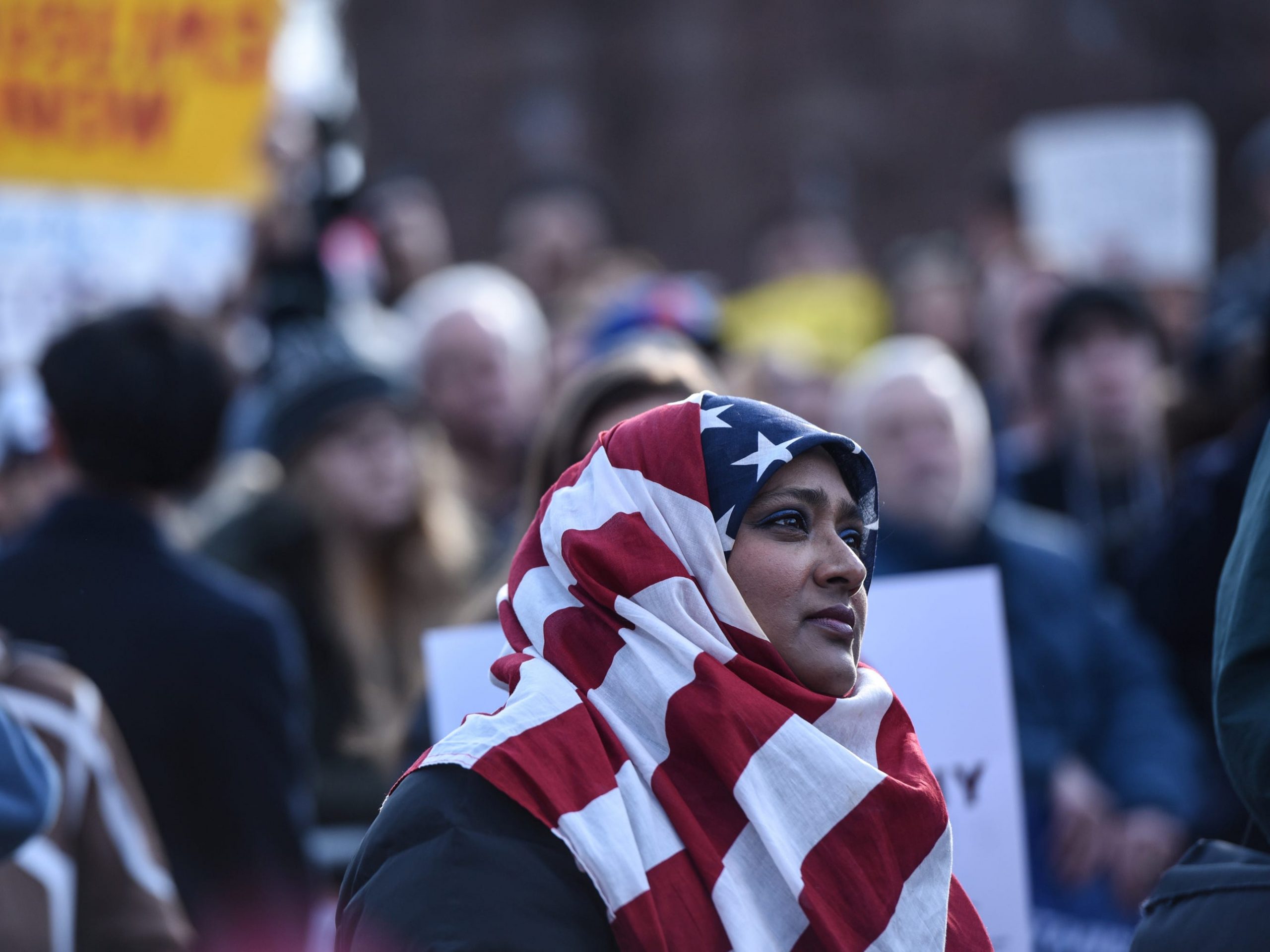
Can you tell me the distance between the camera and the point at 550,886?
7.14 feet

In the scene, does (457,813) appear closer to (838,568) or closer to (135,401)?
(838,568)

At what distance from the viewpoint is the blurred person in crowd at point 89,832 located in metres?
2.99

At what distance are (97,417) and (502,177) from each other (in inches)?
476

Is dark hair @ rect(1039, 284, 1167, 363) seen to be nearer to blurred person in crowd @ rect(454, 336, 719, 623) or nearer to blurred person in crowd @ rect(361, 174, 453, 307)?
blurred person in crowd @ rect(454, 336, 719, 623)

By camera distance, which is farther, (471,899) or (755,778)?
(755,778)

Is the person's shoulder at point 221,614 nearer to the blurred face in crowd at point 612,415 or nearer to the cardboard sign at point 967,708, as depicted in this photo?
the cardboard sign at point 967,708

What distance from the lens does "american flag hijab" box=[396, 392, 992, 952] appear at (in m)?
2.24

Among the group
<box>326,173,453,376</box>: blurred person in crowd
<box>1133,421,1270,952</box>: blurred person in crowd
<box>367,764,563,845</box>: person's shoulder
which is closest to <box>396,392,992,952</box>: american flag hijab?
<box>367,764,563,845</box>: person's shoulder

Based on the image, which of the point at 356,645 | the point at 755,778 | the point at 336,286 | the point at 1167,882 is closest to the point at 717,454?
the point at 755,778

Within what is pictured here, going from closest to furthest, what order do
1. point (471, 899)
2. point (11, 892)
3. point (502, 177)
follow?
point (471, 899) < point (11, 892) < point (502, 177)

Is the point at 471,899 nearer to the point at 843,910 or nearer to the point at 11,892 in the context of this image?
the point at 843,910

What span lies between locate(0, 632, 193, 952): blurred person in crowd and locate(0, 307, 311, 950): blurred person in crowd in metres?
0.46

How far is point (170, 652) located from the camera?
11.7 feet

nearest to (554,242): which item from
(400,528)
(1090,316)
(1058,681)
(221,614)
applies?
(1090,316)
